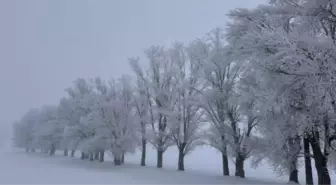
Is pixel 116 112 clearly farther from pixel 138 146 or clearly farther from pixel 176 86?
pixel 176 86

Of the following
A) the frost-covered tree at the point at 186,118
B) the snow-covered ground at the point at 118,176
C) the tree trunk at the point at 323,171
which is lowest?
→ the snow-covered ground at the point at 118,176

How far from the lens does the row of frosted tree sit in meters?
9.18

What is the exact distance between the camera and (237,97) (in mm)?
17938

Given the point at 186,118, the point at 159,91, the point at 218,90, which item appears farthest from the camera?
the point at 159,91

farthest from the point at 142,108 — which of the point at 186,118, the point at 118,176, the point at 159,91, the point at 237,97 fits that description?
the point at 237,97

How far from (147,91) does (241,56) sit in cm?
1758

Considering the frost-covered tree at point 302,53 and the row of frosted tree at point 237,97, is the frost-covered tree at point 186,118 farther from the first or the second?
the frost-covered tree at point 302,53

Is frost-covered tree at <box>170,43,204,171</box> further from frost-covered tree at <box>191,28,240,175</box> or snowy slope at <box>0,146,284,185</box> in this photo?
snowy slope at <box>0,146,284,185</box>

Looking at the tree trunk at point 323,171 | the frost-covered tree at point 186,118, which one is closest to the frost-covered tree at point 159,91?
the frost-covered tree at point 186,118

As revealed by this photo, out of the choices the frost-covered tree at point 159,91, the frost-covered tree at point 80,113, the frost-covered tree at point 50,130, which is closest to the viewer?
the frost-covered tree at point 159,91

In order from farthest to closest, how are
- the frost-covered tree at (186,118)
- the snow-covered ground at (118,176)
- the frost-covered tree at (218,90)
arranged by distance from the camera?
the frost-covered tree at (186,118) → the frost-covered tree at (218,90) → the snow-covered ground at (118,176)

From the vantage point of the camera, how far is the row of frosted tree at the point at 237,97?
9.18 m

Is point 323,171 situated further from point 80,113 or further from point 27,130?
point 27,130

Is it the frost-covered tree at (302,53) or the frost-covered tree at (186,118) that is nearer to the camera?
the frost-covered tree at (302,53)
